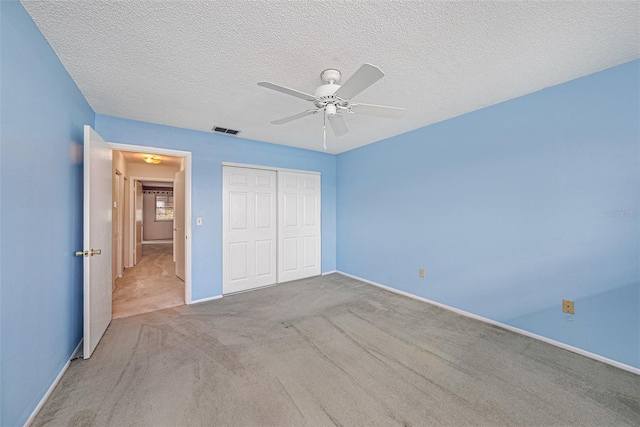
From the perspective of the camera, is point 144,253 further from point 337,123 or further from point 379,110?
point 379,110

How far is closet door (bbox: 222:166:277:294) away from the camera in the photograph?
3678 mm

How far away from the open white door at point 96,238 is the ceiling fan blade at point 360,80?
2.15 meters

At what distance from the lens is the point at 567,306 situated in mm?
2178

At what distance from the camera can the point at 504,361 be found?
202 centimetres

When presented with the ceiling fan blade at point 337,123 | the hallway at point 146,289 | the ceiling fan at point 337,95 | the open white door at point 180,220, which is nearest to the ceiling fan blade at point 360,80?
the ceiling fan at point 337,95

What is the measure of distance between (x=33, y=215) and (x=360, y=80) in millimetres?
2158

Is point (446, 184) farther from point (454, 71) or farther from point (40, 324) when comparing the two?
point (40, 324)

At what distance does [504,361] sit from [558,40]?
2.41 m

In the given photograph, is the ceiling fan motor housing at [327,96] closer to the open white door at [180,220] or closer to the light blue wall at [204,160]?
the light blue wall at [204,160]

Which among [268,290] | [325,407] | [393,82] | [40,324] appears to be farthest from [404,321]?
[40,324]

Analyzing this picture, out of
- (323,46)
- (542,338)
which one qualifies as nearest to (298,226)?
(323,46)

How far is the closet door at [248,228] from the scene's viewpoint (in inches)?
145

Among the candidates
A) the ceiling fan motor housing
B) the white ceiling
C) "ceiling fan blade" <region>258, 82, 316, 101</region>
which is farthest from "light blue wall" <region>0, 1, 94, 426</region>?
the ceiling fan motor housing

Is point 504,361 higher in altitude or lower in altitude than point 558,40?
lower
